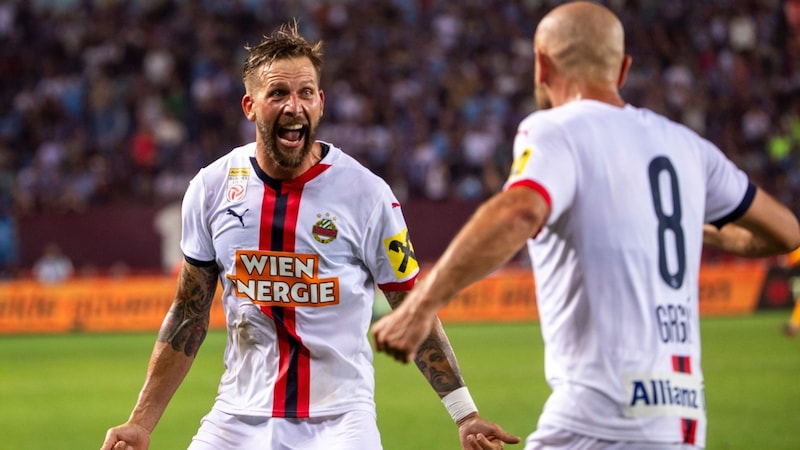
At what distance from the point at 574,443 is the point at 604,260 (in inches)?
22.6

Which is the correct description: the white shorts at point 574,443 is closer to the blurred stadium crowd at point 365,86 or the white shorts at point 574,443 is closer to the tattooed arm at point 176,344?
the tattooed arm at point 176,344

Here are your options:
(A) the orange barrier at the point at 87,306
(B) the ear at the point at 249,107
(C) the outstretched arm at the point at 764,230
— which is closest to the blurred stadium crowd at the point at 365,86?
(A) the orange barrier at the point at 87,306

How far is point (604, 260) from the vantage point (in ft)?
12.0

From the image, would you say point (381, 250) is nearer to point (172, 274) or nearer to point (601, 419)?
point (601, 419)

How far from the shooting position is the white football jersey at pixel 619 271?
3.62 m

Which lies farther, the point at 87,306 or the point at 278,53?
the point at 87,306

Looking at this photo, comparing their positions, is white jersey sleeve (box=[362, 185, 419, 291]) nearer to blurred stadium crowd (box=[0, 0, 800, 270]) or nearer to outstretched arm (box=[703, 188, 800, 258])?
outstretched arm (box=[703, 188, 800, 258])

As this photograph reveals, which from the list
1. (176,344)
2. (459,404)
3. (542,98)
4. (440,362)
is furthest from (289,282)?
(542,98)

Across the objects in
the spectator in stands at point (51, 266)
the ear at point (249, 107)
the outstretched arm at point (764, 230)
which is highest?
the spectator in stands at point (51, 266)

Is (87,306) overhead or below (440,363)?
overhead

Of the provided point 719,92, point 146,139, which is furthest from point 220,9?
point 719,92

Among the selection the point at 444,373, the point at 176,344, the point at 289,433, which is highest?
the point at 176,344

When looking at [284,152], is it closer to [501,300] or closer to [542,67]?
[542,67]

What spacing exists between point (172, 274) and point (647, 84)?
11211 millimetres
